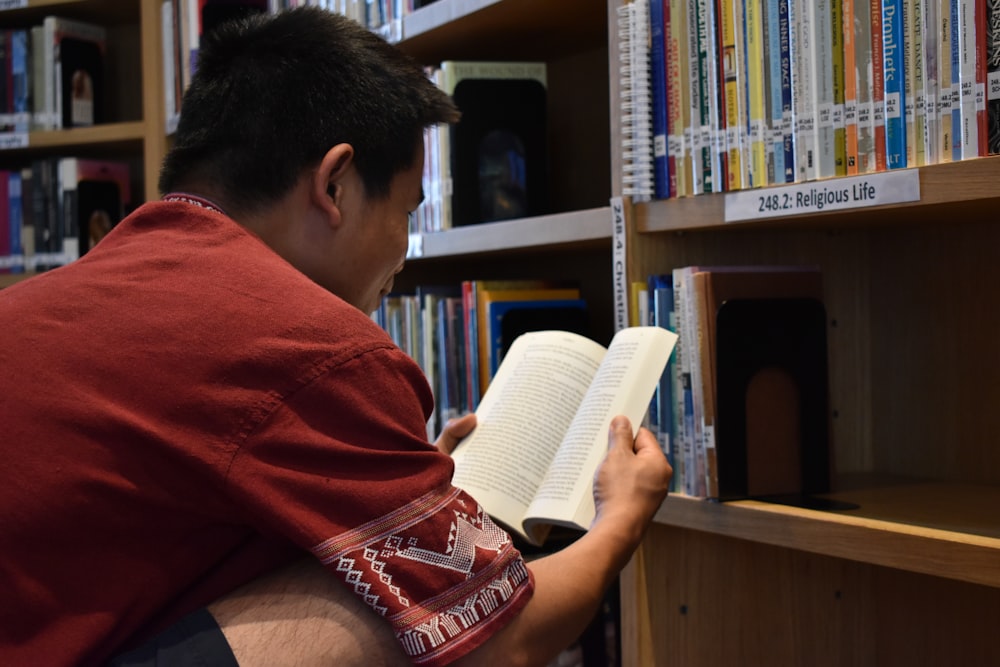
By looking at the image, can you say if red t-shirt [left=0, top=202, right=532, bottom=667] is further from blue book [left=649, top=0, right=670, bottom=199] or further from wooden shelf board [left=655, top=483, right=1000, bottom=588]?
blue book [left=649, top=0, right=670, bottom=199]

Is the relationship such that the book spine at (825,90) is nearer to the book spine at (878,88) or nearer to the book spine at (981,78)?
the book spine at (878,88)

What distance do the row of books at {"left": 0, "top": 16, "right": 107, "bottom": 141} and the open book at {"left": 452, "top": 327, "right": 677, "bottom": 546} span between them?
6.27 ft

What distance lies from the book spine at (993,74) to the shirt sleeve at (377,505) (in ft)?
1.85

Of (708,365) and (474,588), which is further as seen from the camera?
(708,365)

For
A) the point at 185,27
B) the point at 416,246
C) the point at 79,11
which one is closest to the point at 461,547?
the point at 416,246

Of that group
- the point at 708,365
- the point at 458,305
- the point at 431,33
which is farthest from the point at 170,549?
the point at 431,33

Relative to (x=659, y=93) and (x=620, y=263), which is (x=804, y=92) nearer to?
(x=659, y=93)

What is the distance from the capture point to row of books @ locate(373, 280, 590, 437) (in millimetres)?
1611

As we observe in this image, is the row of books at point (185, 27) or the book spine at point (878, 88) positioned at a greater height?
the row of books at point (185, 27)

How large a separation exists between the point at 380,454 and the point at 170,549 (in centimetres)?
17

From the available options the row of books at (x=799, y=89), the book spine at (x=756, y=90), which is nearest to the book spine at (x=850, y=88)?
the row of books at (x=799, y=89)

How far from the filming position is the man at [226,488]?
75 cm

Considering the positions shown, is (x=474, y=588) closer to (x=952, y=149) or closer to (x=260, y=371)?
(x=260, y=371)

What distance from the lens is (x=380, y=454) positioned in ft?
2.55
